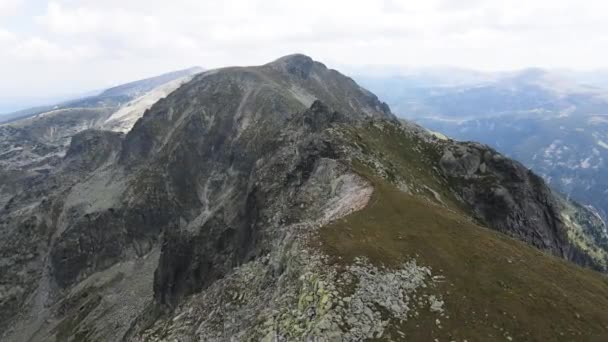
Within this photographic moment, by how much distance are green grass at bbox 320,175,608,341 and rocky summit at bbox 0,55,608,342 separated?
0.48 ft

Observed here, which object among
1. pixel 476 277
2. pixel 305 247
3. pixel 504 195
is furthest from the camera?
pixel 504 195

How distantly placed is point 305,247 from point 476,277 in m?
14.1

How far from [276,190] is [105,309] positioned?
244ft

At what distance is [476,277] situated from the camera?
123 ft

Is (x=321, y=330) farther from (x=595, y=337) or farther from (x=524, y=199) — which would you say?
(x=524, y=199)

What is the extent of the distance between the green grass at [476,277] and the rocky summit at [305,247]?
5.7 inches

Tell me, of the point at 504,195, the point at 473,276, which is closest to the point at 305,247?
the point at 473,276

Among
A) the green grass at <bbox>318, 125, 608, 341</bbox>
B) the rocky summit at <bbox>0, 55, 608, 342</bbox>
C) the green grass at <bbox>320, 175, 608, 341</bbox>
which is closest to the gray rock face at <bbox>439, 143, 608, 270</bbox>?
the rocky summit at <bbox>0, 55, 608, 342</bbox>

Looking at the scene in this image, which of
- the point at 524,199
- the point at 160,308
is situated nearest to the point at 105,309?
the point at 160,308

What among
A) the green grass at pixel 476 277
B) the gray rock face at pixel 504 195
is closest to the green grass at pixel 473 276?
the green grass at pixel 476 277

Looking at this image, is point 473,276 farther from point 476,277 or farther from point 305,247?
point 305,247

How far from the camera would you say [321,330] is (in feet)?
106

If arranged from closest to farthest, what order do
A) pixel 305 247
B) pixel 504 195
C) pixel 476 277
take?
pixel 476 277, pixel 305 247, pixel 504 195

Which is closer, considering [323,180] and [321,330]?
[321,330]
